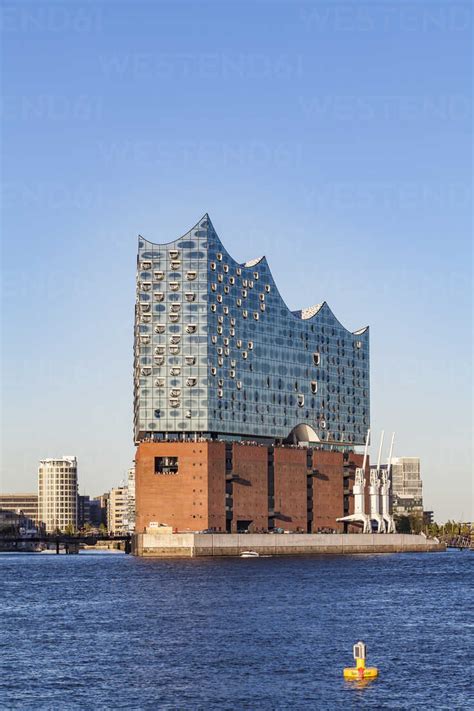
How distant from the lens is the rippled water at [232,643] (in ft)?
193

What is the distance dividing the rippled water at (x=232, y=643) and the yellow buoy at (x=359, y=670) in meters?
0.77

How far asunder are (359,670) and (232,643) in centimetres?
1542

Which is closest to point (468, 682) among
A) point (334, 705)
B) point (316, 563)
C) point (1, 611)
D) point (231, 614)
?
point (334, 705)

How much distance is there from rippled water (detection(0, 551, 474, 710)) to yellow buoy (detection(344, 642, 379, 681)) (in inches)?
30.3

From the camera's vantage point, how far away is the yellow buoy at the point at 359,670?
62.3 metres

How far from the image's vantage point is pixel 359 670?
62.3 meters

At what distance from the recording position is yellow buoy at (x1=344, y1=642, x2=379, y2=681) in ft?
205

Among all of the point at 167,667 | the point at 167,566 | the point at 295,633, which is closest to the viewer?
the point at 167,667

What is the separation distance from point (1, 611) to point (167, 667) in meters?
40.0

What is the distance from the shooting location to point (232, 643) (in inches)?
3000

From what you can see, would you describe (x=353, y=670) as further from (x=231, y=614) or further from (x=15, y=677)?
(x=231, y=614)

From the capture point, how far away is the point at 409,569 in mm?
172625

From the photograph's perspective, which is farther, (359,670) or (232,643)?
(232,643)

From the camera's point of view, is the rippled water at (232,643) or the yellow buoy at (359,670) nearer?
the rippled water at (232,643)
